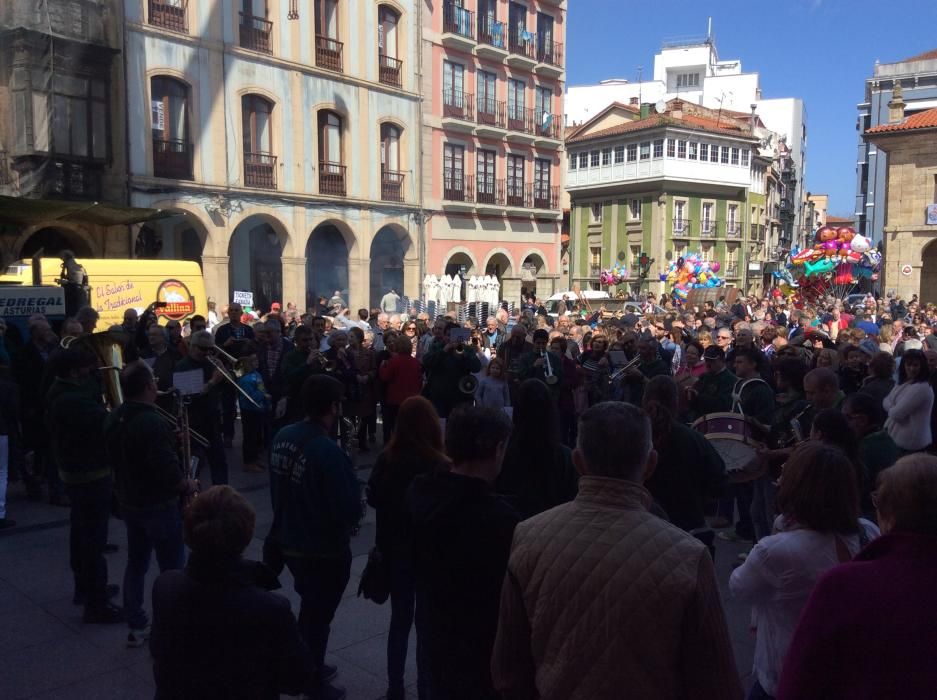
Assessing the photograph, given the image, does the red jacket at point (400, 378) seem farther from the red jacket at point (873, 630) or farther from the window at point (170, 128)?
the window at point (170, 128)

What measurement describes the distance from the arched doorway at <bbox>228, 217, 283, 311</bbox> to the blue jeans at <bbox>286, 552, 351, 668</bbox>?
897 inches

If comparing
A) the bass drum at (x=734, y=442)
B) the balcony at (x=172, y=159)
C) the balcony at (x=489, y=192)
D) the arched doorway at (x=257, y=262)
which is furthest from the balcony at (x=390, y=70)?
the bass drum at (x=734, y=442)

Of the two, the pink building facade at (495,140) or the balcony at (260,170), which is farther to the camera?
the pink building facade at (495,140)

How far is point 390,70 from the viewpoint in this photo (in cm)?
2712

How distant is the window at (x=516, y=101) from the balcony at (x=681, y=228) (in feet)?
63.5

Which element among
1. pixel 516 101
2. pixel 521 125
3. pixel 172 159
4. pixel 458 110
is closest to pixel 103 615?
pixel 172 159

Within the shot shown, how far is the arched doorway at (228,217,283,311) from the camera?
26.4 m

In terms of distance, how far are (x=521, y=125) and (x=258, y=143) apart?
1179 centimetres

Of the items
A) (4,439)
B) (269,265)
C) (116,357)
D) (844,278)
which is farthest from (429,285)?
(4,439)

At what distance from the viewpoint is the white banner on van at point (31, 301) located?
948cm

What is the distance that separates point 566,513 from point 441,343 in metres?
8.13

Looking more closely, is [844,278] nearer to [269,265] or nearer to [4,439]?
[269,265]

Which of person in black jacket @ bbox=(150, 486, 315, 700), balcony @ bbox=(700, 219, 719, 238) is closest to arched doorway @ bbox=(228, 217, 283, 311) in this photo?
person in black jacket @ bbox=(150, 486, 315, 700)

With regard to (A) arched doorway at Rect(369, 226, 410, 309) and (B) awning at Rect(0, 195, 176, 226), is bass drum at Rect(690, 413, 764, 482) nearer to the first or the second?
(B) awning at Rect(0, 195, 176, 226)
